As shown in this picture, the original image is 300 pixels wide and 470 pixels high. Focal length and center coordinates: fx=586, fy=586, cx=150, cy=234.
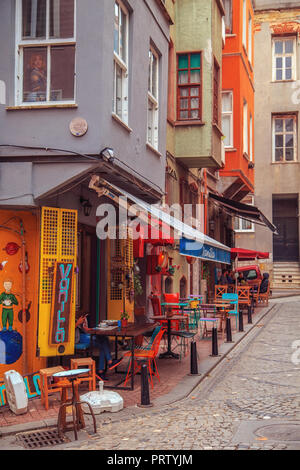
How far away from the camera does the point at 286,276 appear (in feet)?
119

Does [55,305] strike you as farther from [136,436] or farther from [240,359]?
[240,359]

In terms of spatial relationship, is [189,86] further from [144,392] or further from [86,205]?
[144,392]

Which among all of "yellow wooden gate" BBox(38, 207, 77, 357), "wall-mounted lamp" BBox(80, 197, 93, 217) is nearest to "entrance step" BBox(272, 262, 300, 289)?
"wall-mounted lamp" BBox(80, 197, 93, 217)

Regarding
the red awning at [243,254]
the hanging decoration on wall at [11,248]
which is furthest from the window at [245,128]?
the hanging decoration on wall at [11,248]

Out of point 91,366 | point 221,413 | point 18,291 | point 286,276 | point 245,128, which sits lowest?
point 221,413

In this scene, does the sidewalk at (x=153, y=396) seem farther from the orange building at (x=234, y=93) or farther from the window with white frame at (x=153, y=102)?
the orange building at (x=234, y=93)

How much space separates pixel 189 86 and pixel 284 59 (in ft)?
72.2

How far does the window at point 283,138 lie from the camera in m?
37.7

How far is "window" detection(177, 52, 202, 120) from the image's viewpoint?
17.9 m

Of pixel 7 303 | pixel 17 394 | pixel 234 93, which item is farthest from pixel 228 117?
pixel 17 394

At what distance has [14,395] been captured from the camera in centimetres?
753

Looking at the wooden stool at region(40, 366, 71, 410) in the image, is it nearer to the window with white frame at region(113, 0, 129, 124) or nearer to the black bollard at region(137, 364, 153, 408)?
the black bollard at region(137, 364, 153, 408)

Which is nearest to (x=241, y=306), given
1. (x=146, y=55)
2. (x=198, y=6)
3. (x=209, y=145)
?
(x=209, y=145)

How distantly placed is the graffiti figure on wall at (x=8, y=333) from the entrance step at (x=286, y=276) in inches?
1119
